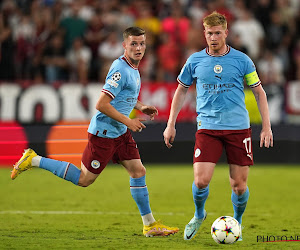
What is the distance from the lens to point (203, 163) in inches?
265

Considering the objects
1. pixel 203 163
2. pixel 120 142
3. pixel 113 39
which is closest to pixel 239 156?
pixel 203 163

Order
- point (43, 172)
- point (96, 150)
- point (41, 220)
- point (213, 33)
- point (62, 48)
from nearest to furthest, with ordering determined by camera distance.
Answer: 1. point (213, 33)
2. point (96, 150)
3. point (41, 220)
4. point (43, 172)
5. point (62, 48)

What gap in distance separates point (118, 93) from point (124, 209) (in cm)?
290

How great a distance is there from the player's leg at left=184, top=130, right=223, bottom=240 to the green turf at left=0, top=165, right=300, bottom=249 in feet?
0.63

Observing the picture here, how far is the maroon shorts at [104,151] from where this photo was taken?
23.6ft

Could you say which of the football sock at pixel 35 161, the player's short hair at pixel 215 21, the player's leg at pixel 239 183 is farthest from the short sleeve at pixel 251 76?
the football sock at pixel 35 161

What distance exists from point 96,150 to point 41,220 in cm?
168

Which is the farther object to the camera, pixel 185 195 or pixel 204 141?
pixel 185 195

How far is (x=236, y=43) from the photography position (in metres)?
14.8

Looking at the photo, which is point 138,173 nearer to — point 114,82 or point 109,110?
point 109,110

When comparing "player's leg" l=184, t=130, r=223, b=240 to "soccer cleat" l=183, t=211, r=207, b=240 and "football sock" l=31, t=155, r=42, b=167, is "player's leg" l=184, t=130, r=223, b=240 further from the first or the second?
"football sock" l=31, t=155, r=42, b=167

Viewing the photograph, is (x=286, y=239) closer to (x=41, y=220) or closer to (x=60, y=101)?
(x=41, y=220)

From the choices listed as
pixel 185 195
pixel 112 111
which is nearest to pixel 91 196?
pixel 185 195

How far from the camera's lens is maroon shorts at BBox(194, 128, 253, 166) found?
6.78 metres
